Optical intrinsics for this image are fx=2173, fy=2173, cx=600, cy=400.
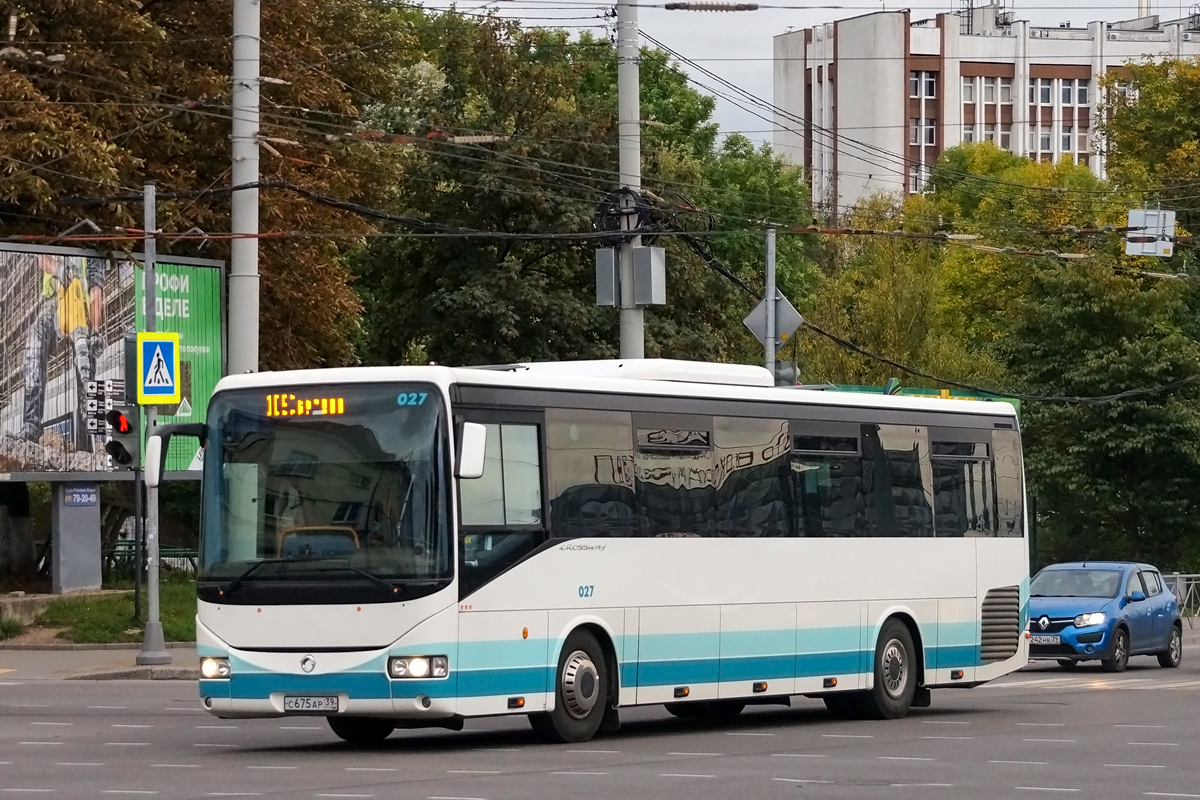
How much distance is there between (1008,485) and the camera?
872 inches

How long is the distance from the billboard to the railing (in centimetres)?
2040

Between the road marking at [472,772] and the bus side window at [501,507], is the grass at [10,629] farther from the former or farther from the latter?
the road marking at [472,772]

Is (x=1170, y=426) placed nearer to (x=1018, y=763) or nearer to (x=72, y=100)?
(x=72, y=100)

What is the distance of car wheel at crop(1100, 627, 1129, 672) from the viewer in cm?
2872

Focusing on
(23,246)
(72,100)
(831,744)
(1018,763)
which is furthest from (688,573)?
(72,100)

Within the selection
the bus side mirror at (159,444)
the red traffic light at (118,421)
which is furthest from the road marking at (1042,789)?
the red traffic light at (118,421)

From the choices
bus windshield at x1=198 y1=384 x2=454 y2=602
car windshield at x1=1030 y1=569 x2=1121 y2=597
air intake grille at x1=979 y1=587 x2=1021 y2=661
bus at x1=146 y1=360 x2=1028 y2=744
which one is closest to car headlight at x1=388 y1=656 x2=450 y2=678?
bus at x1=146 y1=360 x2=1028 y2=744

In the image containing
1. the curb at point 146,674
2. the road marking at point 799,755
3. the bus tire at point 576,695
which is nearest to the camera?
the road marking at point 799,755

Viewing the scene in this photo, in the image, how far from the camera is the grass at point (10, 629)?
32.4 m

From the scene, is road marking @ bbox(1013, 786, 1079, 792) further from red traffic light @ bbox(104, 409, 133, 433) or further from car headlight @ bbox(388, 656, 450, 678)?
red traffic light @ bbox(104, 409, 133, 433)

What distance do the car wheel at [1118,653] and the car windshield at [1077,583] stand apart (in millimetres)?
735

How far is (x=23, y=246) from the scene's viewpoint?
1286 inches

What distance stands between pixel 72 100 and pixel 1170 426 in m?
23.7

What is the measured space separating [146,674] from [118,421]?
10.6 feet
